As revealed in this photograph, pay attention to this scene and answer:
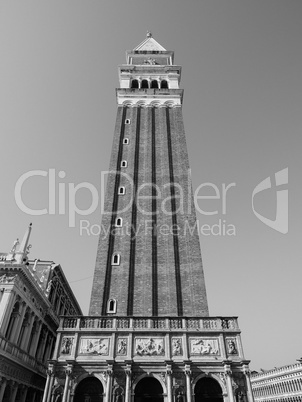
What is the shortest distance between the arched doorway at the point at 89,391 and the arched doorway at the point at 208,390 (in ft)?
22.3

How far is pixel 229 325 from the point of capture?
2456 centimetres

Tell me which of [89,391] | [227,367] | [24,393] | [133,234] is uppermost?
[133,234]

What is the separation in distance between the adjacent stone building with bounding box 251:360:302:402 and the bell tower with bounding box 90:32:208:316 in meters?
34.9

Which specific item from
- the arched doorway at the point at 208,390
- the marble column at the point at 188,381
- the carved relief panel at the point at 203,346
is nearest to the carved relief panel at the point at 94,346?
the marble column at the point at 188,381

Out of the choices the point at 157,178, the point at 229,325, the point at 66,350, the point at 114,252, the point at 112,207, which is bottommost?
the point at 66,350

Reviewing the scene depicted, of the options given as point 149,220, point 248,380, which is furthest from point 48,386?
point 149,220

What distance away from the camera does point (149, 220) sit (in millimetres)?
35156

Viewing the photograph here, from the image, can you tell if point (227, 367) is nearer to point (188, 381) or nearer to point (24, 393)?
point (188, 381)

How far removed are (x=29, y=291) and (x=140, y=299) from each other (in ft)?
32.5

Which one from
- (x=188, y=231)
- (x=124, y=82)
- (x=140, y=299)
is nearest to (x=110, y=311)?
(x=140, y=299)

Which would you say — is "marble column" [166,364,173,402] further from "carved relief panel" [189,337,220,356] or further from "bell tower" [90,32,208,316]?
"bell tower" [90,32,208,316]

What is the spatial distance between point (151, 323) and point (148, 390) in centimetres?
450

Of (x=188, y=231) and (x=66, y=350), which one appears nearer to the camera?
(x=66, y=350)

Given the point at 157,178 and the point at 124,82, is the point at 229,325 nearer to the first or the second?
the point at 157,178
